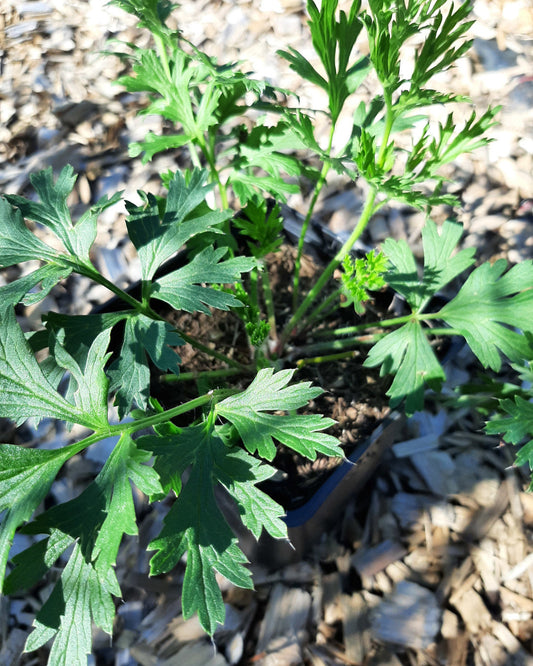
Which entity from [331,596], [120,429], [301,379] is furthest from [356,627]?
[120,429]

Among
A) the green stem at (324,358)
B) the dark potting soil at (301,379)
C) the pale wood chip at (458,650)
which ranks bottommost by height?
the pale wood chip at (458,650)

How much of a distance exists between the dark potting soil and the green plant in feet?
0.28

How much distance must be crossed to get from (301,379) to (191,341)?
1.18 ft

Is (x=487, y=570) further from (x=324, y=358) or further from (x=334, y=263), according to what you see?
(x=334, y=263)

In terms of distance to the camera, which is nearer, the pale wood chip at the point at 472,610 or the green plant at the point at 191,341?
the green plant at the point at 191,341

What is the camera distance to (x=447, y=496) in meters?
1.55

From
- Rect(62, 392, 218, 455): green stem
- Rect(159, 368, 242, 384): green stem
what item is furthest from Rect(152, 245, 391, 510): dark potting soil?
Rect(62, 392, 218, 455): green stem

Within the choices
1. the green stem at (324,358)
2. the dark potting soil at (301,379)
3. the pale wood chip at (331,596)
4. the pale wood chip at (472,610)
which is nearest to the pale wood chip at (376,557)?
the pale wood chip at (331,596)

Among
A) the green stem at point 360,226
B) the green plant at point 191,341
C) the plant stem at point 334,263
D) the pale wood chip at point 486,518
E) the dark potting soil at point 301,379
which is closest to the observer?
the green plant at point 191,341

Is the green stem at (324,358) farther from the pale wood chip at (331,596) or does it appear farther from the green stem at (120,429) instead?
the pale wood chip at (331,596)

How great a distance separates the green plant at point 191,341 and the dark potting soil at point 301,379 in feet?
0.28

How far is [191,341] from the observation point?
1163 mm

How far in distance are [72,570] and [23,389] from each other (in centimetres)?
30

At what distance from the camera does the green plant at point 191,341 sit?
875 mm
